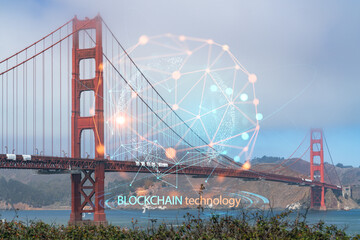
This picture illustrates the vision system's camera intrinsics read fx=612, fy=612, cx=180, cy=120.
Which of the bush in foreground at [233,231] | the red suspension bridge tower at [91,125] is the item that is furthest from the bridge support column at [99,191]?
the bush in foreground at [233,231]

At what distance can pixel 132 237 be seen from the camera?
1748cm

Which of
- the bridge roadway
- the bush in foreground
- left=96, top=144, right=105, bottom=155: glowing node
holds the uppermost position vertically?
left=96, top=144, right=105, bottom=155: glowing node

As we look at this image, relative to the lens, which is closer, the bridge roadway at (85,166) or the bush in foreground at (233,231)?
the bush in foreground at (233,231)

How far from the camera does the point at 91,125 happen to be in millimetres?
59500

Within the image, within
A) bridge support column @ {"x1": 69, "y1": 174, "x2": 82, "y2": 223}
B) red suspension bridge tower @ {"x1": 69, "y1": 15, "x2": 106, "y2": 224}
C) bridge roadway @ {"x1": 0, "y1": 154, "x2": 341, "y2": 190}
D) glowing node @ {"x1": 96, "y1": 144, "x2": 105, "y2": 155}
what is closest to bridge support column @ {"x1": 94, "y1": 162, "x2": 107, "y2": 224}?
red suspension bridge tower @ {"x1": 69, "y1": 15, "x2": 106, "y2": 224}

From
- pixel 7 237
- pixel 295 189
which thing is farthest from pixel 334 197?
pixel 7 237

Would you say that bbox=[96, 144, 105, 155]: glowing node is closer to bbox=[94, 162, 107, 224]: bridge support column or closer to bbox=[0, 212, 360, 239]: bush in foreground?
bbox=[94, 162, 107, 224]: bridge support column

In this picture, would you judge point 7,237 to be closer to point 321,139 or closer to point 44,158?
point 44,158

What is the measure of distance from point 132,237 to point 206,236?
308cm

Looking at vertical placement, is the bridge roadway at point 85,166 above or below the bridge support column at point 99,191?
above

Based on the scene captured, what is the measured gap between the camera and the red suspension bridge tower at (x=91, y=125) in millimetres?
59531

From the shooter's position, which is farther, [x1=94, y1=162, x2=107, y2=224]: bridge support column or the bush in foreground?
[x1=94, y1=162, x2=107, y2=224]: bridge support column

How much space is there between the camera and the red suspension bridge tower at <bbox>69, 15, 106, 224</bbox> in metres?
59.5

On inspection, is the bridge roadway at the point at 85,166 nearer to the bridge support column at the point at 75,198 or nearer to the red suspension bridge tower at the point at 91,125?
the red suspension bridge tower at the point at 91,125
